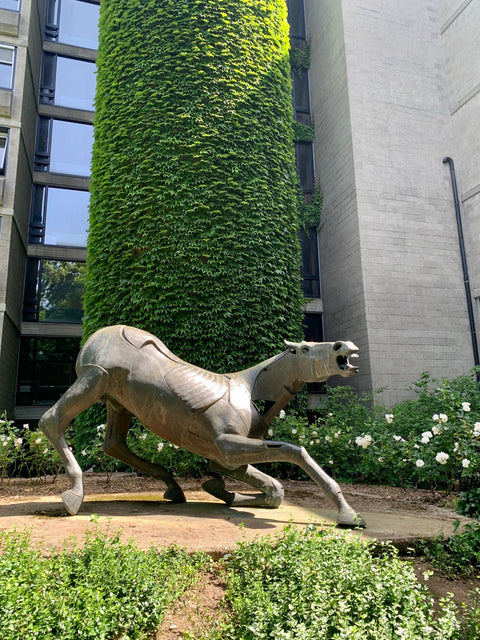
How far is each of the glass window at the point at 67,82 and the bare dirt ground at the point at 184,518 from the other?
1664 centimetres

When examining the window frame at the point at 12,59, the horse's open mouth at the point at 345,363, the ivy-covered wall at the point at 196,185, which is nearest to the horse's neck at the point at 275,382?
the horse's open mouth at the point at 345,363

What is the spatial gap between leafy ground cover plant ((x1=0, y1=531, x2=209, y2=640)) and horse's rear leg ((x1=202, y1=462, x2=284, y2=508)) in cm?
146

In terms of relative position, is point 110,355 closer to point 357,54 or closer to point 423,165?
point 423,165

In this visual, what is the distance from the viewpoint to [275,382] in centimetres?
472

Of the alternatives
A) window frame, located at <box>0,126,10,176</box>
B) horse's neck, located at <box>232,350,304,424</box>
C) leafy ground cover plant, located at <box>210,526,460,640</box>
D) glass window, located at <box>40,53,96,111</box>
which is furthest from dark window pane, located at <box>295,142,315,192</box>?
leafy ground cover plant, located at <box>210,526,460,640</box>

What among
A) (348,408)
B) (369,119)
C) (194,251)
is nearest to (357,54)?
(369,119)

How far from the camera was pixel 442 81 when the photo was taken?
1556 centimetres

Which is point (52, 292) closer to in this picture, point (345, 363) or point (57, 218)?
point (57, 218)

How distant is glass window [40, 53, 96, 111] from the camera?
747 inches

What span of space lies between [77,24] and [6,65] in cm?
523

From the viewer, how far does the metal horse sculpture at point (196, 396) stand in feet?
14.0

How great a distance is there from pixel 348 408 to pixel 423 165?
8.81m

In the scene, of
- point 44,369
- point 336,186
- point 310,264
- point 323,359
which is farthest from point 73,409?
point 44,369

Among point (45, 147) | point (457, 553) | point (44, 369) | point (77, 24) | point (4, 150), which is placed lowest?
point (457, 553)
